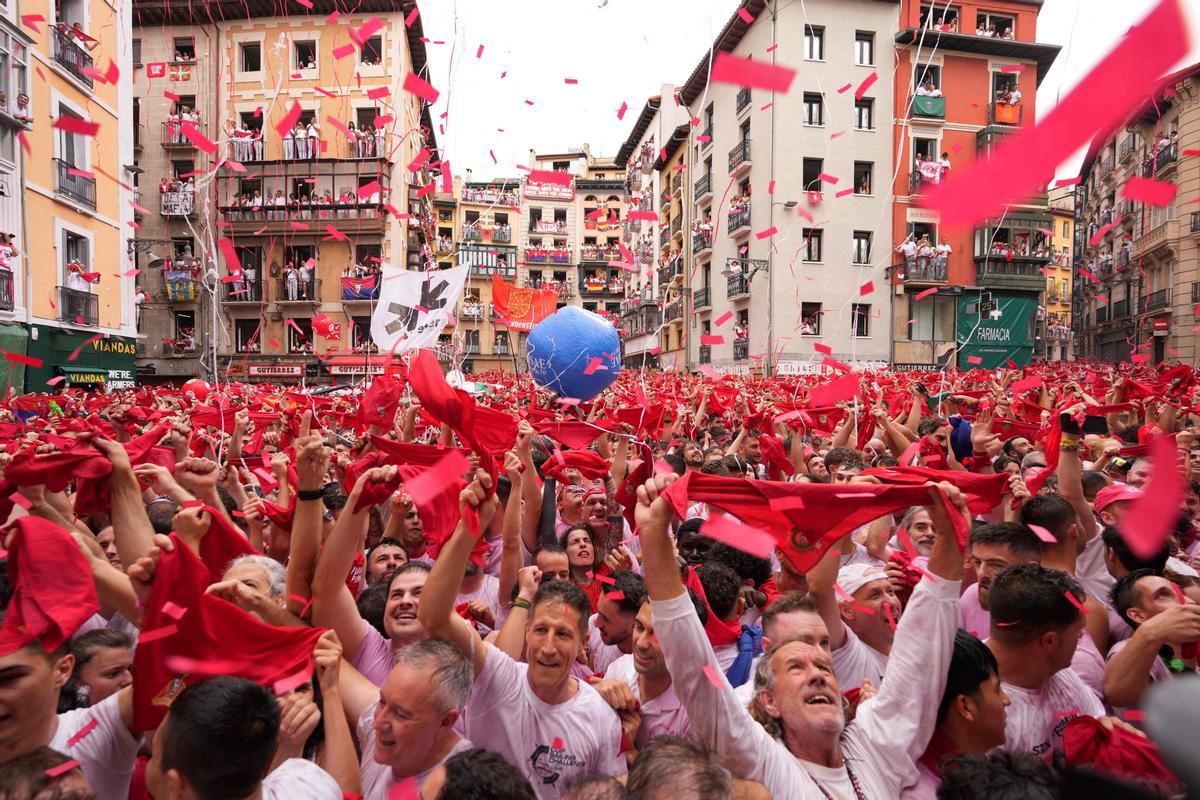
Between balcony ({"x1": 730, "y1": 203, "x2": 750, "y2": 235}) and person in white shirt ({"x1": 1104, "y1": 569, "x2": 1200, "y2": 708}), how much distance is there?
2806 cm

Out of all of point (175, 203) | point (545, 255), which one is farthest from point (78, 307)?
point (545, 255)

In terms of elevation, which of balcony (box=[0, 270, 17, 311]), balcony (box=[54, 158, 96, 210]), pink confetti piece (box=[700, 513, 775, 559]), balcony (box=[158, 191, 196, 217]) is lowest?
pink confetti piece (box=[700, 513, 775, 559])

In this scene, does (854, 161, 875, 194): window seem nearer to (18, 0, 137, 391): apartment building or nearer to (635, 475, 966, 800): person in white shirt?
(18, 0, 137, 391): apartment building

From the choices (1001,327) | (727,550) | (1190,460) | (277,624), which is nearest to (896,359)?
(1001,327)

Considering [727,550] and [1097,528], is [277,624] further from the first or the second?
[1097,528]

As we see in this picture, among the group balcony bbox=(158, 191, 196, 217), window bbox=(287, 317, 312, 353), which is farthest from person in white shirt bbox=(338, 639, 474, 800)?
balcony bbox=(158, 191, 196, 217)

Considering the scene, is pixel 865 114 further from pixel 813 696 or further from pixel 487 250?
pixel 487 250

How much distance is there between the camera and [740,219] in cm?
3019

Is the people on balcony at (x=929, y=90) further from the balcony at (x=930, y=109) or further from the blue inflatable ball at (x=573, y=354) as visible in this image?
the blue inflatable ball at (x=573, y=354)

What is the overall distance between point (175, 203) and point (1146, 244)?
3894 centimetres

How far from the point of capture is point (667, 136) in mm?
41875

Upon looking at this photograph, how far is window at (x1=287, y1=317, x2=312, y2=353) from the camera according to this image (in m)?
30.8

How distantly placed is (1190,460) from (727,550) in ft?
11.4

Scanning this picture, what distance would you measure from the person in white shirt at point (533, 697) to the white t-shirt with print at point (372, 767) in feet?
0.55
